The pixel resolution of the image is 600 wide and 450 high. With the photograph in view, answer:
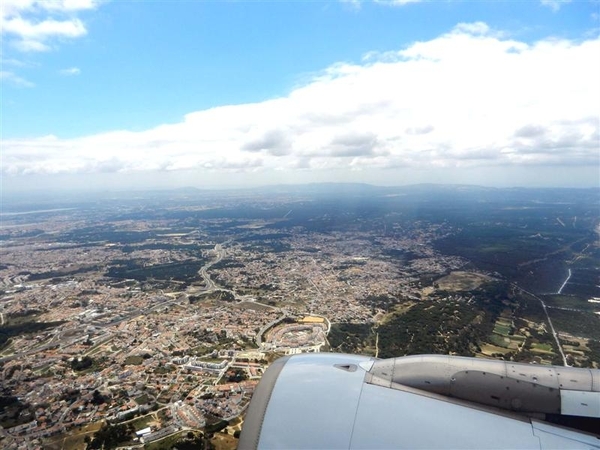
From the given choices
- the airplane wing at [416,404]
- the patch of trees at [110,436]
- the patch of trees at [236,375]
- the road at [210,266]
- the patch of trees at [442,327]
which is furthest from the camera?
the road at [210,266]

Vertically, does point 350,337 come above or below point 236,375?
below

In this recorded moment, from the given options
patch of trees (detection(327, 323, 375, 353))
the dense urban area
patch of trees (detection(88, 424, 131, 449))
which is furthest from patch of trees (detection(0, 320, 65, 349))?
patch of trees (detection(327, 323, 375, 353))

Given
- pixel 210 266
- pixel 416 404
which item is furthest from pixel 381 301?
pixel 416 404

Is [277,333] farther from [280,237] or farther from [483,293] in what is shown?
[280,237]

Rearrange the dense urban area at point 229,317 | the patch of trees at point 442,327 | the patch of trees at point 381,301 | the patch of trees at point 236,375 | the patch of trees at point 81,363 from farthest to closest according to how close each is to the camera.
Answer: the patch of trees at point 381,301 → the patch of trees at point 442,327 → the patch of trees at point 81,363 → the patch of trees at point 236,375 → the dense urban area at point 229,317

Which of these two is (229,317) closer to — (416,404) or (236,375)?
(236,375)

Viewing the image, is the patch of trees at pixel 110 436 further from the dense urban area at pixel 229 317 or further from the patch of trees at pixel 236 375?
the patch of trees at pixel 236 375

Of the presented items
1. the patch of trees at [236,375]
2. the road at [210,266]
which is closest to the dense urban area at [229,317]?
the patch of trees at [236,375]
